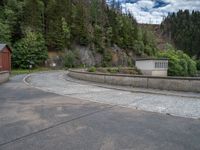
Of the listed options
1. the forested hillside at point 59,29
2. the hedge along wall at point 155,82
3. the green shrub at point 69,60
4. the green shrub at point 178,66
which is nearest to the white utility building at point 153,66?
the green shrub at point 178,66

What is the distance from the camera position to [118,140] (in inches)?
201

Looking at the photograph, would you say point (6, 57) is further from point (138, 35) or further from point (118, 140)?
point (138, 35)

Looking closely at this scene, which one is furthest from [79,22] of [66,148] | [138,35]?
[66,148]

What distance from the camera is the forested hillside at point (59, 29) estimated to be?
4603 centimetres

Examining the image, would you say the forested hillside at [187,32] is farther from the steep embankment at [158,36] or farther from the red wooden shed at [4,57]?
the red wooden shed at [4,57]

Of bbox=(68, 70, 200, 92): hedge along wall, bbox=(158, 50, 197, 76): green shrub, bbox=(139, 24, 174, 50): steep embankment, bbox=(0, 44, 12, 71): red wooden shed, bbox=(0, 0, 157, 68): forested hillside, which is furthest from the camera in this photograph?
bbox=(139, 24, 174, 50): steep embankment

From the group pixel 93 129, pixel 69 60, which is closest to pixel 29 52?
pixel 69 60

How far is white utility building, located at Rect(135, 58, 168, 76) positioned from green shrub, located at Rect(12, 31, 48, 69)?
21.8 metres

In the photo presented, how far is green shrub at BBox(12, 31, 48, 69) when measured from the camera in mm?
Answer: 43844

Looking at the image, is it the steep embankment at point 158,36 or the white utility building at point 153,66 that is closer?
the white utility building at point 153,66

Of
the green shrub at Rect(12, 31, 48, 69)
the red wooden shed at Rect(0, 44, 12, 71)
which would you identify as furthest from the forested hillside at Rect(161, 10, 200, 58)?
the red wooden shed at Rect(0, 44, 12, 71)

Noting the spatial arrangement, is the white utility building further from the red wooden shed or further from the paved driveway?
the paved driveway

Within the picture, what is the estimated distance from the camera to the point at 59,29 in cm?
5453

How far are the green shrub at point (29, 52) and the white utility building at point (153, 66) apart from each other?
2178 cm
